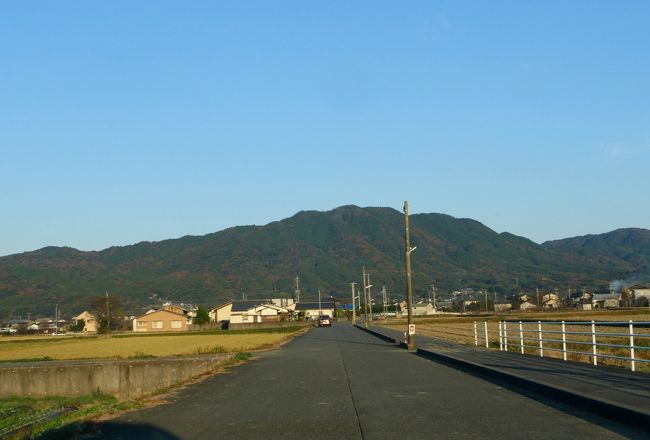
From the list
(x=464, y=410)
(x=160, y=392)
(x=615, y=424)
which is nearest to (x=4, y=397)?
(x=160, y=392)

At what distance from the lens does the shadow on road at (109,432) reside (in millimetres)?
10656

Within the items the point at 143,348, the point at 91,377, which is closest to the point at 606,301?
the point at 143,348

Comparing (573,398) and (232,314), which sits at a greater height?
(232,314)

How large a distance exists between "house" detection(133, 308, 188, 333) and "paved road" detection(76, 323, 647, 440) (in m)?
106

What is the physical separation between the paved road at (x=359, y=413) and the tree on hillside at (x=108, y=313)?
106341mm

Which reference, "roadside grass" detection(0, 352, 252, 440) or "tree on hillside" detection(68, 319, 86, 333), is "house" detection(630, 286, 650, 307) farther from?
"roadside grass" detection(0, 352, 252, 440)

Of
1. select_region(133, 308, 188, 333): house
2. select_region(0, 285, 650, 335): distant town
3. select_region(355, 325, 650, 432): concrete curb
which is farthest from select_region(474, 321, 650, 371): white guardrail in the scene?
select_region(133, 308, 188, 333): house

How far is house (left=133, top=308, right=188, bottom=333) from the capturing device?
12200cm

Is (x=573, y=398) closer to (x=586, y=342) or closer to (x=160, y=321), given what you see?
(x=586, y=342)

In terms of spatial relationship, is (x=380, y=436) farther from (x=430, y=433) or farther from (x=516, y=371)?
(x=516, y=371)

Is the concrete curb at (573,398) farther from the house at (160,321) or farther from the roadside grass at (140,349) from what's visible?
the house at (160,321)

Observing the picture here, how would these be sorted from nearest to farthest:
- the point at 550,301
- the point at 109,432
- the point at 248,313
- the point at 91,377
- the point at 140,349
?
1. the point at 109,432
2. the point at 91,377
3. the point at 140,349
4. the point at 248,313
5. the point at 550,301

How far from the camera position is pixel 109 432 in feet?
37.1

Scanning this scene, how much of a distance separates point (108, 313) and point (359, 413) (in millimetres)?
116012
